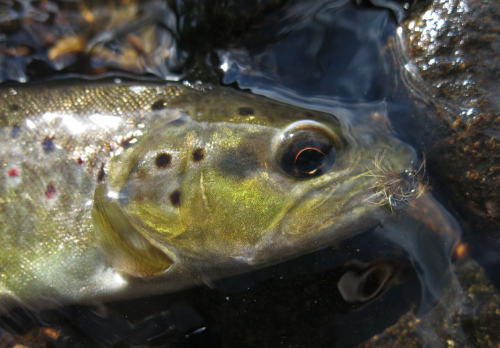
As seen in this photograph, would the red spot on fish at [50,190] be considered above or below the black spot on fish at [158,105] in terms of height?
below

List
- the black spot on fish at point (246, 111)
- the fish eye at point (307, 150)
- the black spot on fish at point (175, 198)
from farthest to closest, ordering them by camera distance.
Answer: the black spot on fish at point (246, 111) → the black spot on fish at point (175, 198) → the fish eye at point (307, 150)

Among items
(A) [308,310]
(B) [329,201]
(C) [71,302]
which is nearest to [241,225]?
(B) [329,201]

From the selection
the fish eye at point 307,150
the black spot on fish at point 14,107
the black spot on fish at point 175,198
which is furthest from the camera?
the black spot on fish at point 14,107

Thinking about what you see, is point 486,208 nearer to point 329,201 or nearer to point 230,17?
A: point 329,201

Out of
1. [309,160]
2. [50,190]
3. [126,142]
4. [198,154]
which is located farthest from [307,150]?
[50,190]

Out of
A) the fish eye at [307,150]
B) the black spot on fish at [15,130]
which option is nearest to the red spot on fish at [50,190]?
the black spot on fish at [15,130]

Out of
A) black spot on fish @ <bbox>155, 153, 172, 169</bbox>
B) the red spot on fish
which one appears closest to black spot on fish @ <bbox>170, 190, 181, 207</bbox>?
black spot on fish @ <bbox>155, 153, 172, 169</bbox>

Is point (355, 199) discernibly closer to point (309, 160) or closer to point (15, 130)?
point (309, 160)

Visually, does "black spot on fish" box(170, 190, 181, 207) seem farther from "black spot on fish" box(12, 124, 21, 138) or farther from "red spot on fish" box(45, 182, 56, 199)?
"black spot on fish" box(12, 124, 21, 138)

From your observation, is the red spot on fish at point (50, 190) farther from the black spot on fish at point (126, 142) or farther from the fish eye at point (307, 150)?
the fish eye at point (307, 150)
